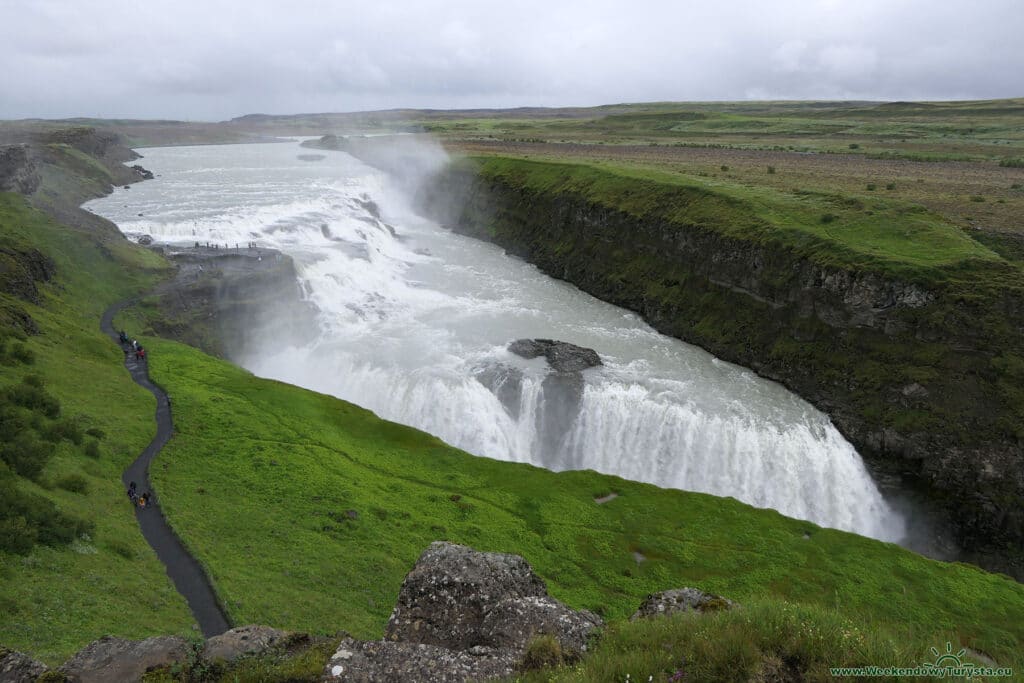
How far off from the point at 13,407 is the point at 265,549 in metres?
14.7

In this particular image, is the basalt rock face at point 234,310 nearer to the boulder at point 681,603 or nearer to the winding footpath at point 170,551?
the winding footpath at point 170,551

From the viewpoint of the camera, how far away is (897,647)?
25.4ft

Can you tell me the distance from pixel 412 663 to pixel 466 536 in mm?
15563

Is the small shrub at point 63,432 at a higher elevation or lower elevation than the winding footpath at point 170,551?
higher

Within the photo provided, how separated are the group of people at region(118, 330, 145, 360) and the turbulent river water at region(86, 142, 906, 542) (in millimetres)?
8770

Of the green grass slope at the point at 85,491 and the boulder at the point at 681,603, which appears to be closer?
the boulder at the point at 681,603

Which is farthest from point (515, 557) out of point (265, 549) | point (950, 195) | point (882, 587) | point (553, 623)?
point (950, 195)

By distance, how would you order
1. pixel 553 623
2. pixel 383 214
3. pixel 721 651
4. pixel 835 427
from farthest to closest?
pixel 383 214 → pixel 835 427 → pixel 553 623 → pixel 721 651

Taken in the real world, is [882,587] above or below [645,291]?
below

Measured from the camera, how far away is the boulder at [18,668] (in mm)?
10797

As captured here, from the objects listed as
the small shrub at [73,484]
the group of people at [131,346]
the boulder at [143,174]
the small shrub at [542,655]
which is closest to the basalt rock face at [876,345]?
the small shrub at [542,655]

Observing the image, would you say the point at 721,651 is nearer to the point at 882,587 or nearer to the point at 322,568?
the point at 322,568

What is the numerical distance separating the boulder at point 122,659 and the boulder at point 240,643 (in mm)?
590

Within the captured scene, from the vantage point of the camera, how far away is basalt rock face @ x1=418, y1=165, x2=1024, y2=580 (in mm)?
33625
